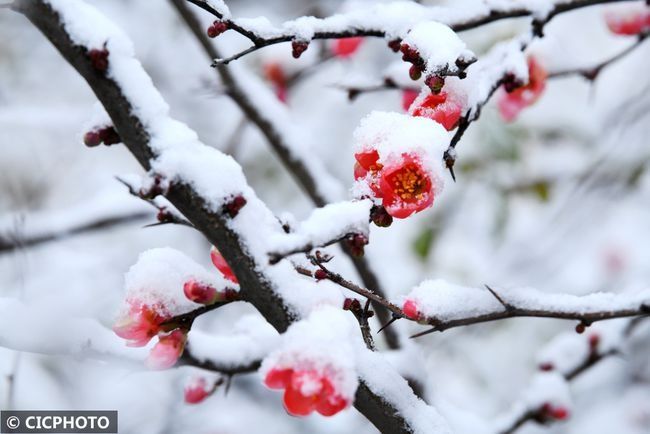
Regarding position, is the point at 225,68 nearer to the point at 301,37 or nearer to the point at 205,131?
the point at 301,37

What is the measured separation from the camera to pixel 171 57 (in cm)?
380

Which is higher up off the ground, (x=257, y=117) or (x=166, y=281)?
(x=257, y=117)

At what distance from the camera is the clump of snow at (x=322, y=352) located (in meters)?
A: 0.59

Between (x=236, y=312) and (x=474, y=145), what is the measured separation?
1437mm

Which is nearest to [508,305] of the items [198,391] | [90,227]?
[198,391]

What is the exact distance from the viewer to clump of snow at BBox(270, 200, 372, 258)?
589mm

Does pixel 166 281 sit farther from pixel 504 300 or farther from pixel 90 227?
pixel 90 227

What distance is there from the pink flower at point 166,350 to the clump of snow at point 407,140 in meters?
0.29

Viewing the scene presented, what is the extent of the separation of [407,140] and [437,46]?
0.13 metres

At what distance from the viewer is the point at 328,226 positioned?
62cm

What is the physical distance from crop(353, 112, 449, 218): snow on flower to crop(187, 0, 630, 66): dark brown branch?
6.8 inches

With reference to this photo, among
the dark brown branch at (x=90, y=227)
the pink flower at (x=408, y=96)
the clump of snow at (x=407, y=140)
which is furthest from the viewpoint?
the dark brown branch at (x=90, y=227)

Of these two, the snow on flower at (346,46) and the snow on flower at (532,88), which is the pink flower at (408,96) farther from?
the snow on flower at (346,46)

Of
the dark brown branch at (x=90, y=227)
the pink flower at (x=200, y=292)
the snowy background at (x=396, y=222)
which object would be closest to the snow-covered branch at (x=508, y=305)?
the pink flower at (x=200, y=292)
